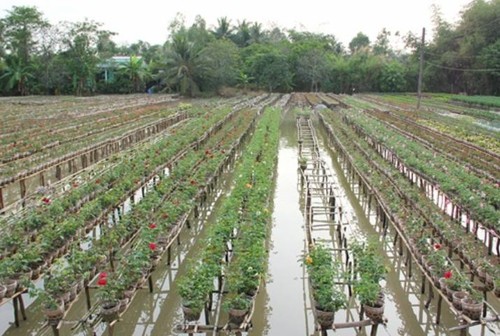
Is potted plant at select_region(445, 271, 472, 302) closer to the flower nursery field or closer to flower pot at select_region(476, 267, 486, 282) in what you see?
the flower nursery field

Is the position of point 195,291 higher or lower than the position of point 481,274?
higher

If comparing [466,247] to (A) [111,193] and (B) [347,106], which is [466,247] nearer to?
(A) [111,193]

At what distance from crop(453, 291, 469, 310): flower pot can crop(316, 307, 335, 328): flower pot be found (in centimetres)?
181

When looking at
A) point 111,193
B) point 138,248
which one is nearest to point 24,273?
point 138,248

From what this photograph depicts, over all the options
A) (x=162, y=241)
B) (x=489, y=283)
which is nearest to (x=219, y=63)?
(x=162, y=241)

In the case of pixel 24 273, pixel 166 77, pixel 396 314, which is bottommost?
pixel 396 314

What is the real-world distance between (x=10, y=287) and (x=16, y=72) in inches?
2030

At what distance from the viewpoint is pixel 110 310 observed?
666 cm

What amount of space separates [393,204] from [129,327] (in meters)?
6.46

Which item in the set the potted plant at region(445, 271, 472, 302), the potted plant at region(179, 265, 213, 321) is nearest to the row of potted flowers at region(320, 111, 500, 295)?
the potted plant at region(445, 271, 472, 302)

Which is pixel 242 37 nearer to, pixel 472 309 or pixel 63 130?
pixel 63 130

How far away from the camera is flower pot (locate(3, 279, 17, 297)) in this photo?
6.99 metres

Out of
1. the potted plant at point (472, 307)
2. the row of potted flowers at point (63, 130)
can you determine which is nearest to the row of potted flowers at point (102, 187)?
the row of potted flowers at point (63, 130)

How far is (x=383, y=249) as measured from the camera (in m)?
11.0
